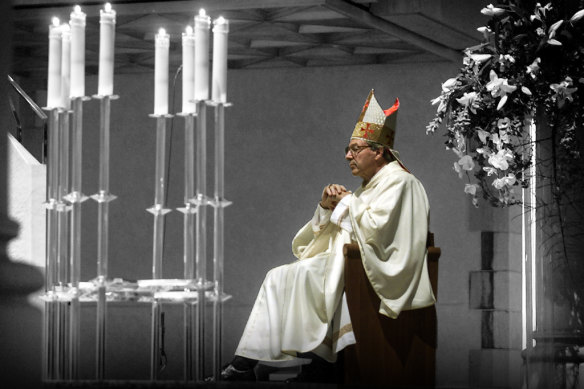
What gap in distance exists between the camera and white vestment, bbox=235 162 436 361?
6195 millimetres

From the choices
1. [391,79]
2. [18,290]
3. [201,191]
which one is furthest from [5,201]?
[391,79]

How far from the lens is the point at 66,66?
5.44 meters

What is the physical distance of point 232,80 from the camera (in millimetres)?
10070

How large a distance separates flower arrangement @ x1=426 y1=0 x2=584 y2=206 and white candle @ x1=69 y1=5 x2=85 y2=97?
76.1 inches

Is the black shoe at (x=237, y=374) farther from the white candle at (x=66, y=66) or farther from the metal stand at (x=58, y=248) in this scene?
the white candle at (x=66, y=66)

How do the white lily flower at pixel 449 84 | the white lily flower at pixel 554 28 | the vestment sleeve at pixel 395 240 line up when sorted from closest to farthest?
the white lily flower at pixel 554 28 → the white lily flower at pixel 449 84 → the vestment sleeve at pixel 395 240

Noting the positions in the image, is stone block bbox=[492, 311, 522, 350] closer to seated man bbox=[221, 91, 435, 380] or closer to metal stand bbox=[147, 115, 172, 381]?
seated man bbox=[221, 91, 435, 380]

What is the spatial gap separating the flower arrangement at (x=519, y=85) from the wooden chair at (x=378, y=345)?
0.85 metres

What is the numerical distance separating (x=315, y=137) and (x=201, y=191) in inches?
204

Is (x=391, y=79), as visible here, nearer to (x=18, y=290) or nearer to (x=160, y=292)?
(x=160, y=292)

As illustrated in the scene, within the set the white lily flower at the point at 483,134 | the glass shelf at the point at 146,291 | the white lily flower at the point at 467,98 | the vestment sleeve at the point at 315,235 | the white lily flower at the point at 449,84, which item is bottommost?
the glass shelf at the point at 146,291

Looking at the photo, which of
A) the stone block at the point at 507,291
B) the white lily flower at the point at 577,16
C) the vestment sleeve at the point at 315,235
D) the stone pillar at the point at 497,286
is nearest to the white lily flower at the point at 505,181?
the white lily flower at the point at 577,16

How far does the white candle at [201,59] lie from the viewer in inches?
199

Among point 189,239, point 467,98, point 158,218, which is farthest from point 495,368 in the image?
point 158,218
